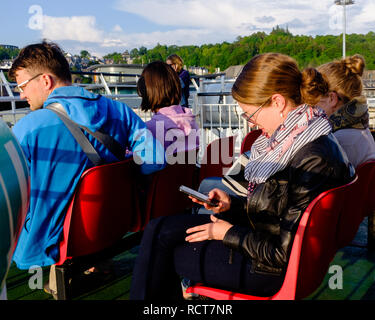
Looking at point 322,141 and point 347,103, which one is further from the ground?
point 347,103

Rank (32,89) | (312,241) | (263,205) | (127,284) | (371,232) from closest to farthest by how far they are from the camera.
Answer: (312,241) < (263,205) < (32,89) < (127,284) < (371,232)

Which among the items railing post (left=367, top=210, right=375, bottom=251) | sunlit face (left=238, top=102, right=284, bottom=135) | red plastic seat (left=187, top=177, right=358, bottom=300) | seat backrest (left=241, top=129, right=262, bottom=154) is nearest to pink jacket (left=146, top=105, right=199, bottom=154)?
seat backrest (left=241, top=129, right=262, bottom=154)

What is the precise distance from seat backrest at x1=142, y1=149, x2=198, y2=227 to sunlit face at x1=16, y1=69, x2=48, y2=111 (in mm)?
849

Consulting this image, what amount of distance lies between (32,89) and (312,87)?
1641 millimetres

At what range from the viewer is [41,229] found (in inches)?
80.4

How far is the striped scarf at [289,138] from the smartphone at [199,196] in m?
0.20

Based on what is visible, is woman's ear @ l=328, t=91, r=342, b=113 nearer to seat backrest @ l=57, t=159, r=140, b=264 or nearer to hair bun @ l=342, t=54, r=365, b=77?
hair bun @ l=342, t=54, r=365, b=77

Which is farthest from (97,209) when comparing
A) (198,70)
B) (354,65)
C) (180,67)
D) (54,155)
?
(198,70)

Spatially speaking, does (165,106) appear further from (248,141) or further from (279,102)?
(279,102)

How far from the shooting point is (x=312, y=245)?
1440 millimetres
